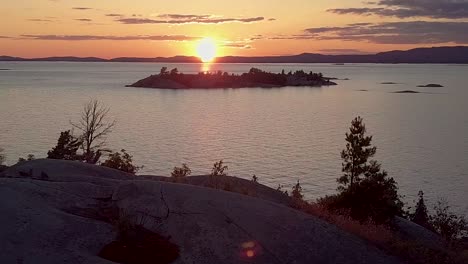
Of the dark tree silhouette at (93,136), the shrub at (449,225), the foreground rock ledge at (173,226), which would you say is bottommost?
the shrub at (449,225)

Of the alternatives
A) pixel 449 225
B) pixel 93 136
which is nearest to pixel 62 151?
pixel 93 136

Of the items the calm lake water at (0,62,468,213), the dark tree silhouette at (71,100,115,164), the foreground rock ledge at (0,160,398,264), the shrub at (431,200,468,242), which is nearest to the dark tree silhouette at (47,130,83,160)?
the dark tree silhouette at (71,100,115,164)

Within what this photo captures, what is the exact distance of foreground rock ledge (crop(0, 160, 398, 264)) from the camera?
15.6m

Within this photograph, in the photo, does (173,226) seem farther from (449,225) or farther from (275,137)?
(275,137)

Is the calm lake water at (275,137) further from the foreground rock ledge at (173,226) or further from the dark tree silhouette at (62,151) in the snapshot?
the foreground rock ledge at (173,226)

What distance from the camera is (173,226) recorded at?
57.5 ft

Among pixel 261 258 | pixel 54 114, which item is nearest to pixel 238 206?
pixel 261 258

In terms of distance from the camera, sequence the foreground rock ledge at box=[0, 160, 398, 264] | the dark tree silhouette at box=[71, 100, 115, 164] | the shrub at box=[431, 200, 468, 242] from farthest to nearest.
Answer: the dark tree silhouette at box=[71, 100, 115, 164] → the shrub at box=[431, 200, 468, 242] → the foreground rock ledge at box=[0, 160, 398, 264]

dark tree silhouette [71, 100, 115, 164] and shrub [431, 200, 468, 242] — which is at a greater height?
dark tree silhouette [71, 100, 115, 164]

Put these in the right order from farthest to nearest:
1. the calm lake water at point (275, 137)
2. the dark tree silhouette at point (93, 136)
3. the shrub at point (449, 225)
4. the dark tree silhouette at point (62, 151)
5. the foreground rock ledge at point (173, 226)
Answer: the calm lake water at point (275, 137)
the dark tree silhouette at point (93, 136)
the dark tree silhouette at point (62, 151)
the shrub at point (449, 225)
the foreground rock ledge at point (173, 226)

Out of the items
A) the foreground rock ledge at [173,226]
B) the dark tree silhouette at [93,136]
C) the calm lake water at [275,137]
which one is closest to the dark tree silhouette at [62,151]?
the dark tree silhouette at [93,136]

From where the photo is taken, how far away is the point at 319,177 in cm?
5925

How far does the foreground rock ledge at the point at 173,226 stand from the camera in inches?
613

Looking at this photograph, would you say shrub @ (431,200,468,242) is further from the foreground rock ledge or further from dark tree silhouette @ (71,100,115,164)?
dark tree silhouette @ (71,100,115,164)
